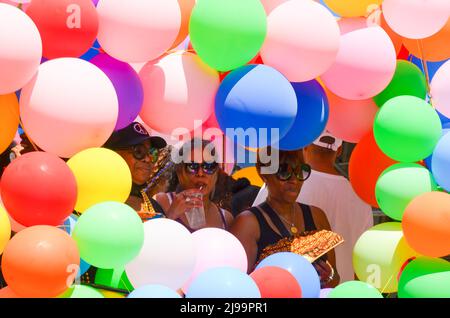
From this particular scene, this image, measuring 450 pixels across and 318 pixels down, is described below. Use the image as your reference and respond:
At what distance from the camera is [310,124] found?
3.78 meters

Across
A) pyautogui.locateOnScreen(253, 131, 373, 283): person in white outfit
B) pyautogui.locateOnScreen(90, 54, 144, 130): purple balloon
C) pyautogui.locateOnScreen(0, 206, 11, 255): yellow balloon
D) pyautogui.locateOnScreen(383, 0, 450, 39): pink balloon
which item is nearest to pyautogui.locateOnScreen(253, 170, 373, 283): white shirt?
pyautogui.locateOnScreen(253, 131, 373, 283): person in white outfit

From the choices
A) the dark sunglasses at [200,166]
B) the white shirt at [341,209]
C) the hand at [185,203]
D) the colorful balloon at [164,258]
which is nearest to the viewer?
the colorful balloon at [164,258]

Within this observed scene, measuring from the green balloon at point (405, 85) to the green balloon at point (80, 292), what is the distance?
1.62 meters

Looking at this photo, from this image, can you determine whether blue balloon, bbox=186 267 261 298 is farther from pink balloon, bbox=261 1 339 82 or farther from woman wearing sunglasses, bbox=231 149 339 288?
pink balloon, bbox=261 1 339 82

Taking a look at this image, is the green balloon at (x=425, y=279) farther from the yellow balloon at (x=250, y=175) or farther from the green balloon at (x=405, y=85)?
the yellow balloon at (x=250, y=175)

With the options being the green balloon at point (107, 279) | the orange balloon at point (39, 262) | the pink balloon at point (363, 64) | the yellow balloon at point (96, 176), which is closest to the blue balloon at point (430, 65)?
the pink balloon at point (363, 64)

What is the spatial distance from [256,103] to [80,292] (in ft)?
3.35

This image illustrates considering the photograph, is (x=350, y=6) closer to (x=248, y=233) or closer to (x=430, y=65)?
(x=430, y=65)

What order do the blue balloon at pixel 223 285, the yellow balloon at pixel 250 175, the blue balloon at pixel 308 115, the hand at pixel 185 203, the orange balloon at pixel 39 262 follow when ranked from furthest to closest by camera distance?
the yellow balloon at pixel 250 175 < the hand at pixel 185 203 < the blue balloon at pixel 308 115 < the blue balloon at pixel 223 285 < the orange balloon at pixel 39 262

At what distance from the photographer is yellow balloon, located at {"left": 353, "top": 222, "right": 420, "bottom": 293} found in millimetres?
3789

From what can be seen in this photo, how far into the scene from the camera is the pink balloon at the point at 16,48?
3055 mm

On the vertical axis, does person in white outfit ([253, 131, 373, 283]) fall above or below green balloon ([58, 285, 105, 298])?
below

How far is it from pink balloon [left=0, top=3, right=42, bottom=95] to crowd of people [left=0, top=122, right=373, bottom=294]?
2.28ft

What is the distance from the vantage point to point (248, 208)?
14.5 ft
